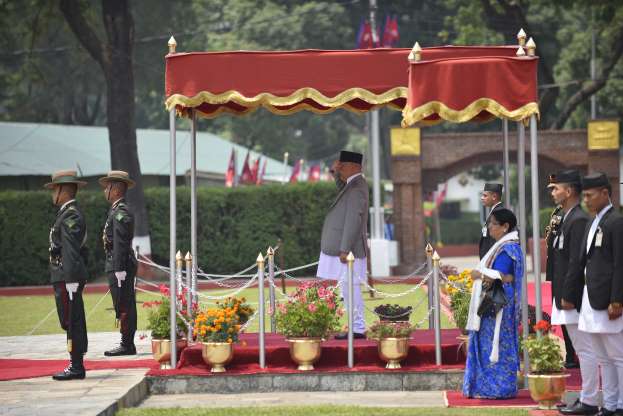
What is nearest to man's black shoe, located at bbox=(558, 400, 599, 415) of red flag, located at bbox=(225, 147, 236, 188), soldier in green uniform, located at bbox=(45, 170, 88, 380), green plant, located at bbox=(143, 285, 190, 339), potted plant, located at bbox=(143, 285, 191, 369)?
potted plant, located at bbox=(143, 285, 191, 369)

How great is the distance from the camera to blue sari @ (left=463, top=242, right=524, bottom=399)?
11.0m

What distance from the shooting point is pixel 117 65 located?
30.5 meters

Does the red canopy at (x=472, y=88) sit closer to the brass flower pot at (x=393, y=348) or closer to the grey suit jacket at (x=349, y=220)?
the grey suit jacket at (x=349, y=220)

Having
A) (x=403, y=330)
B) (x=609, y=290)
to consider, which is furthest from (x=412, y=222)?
(x=609, y=290)

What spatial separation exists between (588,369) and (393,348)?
2.51m

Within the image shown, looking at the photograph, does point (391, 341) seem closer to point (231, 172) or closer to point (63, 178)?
point (63, 178)

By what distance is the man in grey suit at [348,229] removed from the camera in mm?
13031

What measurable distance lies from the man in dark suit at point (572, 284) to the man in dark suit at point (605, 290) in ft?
0.53

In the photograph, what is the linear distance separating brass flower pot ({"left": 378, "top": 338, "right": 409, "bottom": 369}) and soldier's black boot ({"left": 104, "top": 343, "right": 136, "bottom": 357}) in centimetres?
378

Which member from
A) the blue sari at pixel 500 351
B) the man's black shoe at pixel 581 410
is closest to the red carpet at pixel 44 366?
the blue sari at pixel 500 351

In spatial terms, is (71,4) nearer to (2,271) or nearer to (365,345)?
(2,271)

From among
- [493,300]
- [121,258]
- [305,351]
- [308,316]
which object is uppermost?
[121,258]

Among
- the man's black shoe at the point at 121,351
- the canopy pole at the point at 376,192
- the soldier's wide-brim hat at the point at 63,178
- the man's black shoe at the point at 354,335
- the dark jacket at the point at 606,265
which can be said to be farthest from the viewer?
the canopy pole at the point at 376,192

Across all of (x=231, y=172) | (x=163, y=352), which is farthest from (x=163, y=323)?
(x=231, y=172)
